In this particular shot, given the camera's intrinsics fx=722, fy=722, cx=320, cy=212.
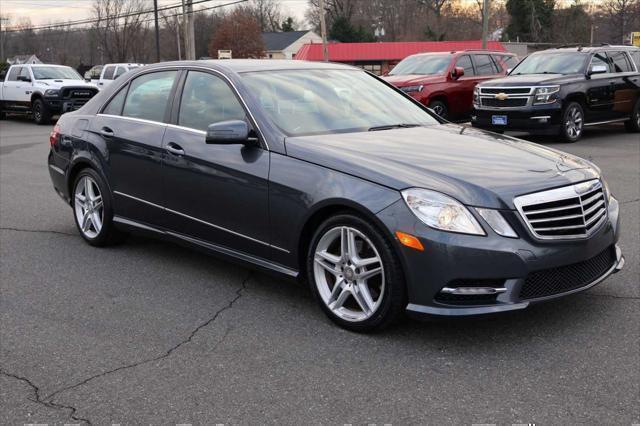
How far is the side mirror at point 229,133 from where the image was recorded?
15.0 ft

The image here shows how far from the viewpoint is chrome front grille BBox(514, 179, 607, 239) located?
3.87 m

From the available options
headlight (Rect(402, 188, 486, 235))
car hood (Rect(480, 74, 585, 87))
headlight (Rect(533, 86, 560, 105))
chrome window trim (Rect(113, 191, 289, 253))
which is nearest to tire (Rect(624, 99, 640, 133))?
car hood (Rect(480, 74, 585, 87))

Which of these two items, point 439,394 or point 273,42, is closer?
point 439,394

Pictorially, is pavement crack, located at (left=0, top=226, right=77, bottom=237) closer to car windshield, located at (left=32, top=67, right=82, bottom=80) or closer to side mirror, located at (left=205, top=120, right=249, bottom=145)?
side mirror, located at (left=205, top=120, right=249, bottom=145)

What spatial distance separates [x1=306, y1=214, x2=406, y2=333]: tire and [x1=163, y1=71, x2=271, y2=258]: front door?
18.5 inches

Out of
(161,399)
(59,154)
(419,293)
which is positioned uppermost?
(59,154)

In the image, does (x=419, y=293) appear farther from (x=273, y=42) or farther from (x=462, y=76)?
(x=273, y=42)

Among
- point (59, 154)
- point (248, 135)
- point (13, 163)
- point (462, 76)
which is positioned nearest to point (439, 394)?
point (248, 135)

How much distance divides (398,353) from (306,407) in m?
0.79

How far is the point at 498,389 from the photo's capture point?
3475 mm

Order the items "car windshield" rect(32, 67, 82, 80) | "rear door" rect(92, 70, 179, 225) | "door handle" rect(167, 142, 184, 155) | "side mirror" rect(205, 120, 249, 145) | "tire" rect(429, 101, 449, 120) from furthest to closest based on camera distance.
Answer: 1. "car windshield" rect(32, 67, 82, 80)
2. "tire" rect(429, 101, 449, 120)
3. "rear door" rect(92, 70, 179, 225)
4. "door handle" rect(167, 142, 184, 155)
5. "side mirror" rect(205, 120, 249, 145)

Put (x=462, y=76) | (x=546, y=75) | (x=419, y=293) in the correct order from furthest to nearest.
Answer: (x=462, y=76), (x=546, y=75), (x=419, y=293)

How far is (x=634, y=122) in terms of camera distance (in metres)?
15.9

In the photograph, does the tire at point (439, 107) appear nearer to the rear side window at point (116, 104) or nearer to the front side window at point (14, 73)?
the rear side window at point (116, 104)
